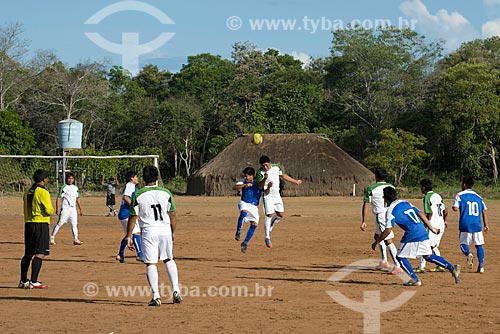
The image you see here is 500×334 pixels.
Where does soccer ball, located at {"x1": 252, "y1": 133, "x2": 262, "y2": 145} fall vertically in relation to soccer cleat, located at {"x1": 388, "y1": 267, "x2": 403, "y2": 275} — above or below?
above

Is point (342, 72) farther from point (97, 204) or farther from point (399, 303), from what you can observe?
point (399, 303)

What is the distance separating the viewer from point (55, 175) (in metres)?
41.2

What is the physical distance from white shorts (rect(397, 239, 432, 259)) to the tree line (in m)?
41.1

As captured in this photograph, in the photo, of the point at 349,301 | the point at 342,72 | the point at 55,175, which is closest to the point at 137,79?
the point at 342,72

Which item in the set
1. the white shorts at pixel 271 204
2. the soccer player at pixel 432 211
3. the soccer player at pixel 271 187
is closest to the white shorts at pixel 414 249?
the soccer player at pixel 432 211

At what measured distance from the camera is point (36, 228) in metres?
11.7

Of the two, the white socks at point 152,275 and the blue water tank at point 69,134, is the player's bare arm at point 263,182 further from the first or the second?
the blue water tank at point 69,134

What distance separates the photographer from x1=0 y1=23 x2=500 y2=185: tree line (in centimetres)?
5584

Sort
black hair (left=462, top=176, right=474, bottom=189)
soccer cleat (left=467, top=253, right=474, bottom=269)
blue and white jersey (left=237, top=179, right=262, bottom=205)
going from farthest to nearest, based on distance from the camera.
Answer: blue and white jersey (left=237, top=179, right=262, bottom=205), soccer cleat (left=467, top=253, right=474, bottom=269), black hair (left=462, top=176, right=474, bottom=189)

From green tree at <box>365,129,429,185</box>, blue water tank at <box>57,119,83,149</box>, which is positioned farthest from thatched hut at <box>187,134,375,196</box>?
blue water tank at <box>57,119,83,149</box>

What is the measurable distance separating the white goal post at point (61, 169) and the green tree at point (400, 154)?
15.1m

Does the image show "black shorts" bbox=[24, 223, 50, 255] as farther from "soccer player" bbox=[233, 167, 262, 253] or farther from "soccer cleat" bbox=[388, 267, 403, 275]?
"soccer cleat" bbox=[388, 267, 403, 275]

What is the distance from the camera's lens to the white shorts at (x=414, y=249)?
11.5m

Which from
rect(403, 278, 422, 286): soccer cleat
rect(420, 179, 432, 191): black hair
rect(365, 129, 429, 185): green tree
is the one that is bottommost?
rect(403, 278, 422, 286): soccer cleat
